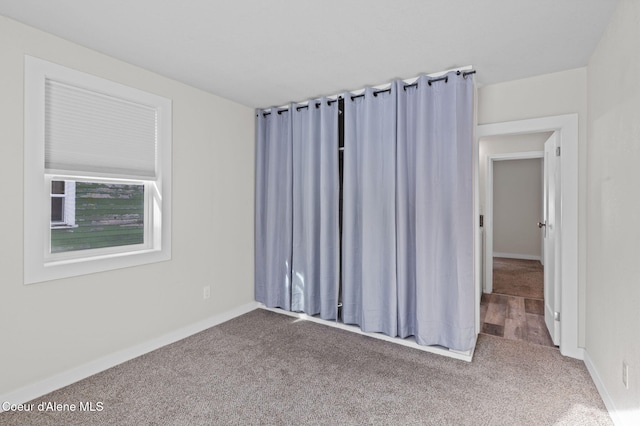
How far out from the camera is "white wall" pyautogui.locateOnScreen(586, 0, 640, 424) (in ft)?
5.14

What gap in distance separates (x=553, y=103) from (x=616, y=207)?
122 centimetres

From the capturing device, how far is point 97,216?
2.56 m

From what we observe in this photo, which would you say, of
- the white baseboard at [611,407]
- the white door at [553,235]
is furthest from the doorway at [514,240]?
the white baseboard at [611,407]

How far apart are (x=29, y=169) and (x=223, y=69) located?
5.08 ft

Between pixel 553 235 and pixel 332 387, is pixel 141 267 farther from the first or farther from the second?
pixel 553 235

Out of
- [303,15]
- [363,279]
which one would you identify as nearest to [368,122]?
[303,15]

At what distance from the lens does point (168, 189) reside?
9.50 feet

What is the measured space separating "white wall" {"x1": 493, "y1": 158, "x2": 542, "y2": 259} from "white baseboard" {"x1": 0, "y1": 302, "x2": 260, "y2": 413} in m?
6.66

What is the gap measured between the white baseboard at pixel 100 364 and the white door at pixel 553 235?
3203mm

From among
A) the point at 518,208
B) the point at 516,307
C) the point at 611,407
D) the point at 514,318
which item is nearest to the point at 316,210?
the point at 514,318

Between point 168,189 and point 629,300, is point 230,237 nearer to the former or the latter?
point 168,189

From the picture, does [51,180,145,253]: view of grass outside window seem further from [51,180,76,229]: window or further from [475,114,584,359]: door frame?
[475,114,584,359]: door frame

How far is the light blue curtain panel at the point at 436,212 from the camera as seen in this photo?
2.56m

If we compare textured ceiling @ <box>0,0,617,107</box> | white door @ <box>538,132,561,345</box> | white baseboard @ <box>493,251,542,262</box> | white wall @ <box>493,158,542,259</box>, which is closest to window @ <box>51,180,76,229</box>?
textured ceiling @ <box>0,0,617,107</box>
